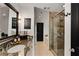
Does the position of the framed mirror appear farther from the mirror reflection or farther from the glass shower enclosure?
the glass shower enclosure

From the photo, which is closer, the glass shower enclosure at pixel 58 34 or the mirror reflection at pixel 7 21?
the mirror reflection at pixel 7 21

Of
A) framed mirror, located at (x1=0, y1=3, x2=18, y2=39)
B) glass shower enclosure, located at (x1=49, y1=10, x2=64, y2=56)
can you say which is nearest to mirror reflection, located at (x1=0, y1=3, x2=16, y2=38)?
framed mirror, located at (x1=0, y1=3, x2=18, y2=39)

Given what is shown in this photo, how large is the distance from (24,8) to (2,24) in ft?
0.99

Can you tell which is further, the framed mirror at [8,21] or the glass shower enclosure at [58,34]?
the glass shower enclosure at [58,34]

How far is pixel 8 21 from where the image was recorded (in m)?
1.27

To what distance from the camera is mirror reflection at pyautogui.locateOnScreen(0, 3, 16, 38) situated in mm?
1179

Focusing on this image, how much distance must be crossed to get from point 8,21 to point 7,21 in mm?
11

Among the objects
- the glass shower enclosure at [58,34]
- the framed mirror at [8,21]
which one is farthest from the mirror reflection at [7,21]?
the glass shower enclosure at [58,34]

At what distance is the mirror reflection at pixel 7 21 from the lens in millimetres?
1179

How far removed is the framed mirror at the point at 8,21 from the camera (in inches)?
46.6

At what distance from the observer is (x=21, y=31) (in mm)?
1324

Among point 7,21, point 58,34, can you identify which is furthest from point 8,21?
point 58,34

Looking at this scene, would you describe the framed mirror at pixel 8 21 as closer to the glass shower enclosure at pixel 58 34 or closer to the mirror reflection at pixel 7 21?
the mirror reflection at pixel 7 21

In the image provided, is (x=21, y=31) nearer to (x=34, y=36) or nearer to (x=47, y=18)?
(x=34, y=36)
